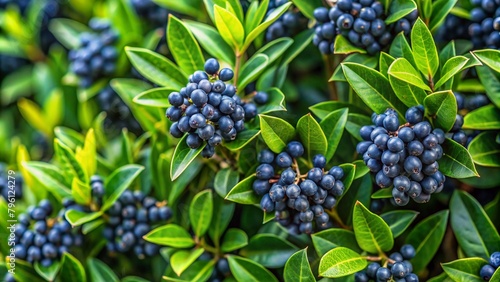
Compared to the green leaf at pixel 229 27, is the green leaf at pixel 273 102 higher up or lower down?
lower down

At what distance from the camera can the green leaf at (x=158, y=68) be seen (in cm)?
148

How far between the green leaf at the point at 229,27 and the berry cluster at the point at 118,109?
590 millimetres

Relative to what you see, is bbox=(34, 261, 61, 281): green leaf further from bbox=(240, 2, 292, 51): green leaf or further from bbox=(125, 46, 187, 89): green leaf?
bbox=(240, 2, 292, 51): green leaf

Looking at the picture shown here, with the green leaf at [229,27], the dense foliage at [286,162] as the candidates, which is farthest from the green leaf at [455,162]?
the green leaf at [229,27]

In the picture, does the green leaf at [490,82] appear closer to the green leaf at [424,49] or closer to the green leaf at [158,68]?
the green leaf at [424,49]

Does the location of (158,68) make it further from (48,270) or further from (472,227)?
(472,227)

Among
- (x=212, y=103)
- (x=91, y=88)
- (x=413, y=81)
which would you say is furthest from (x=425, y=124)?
(x=91, y=88)

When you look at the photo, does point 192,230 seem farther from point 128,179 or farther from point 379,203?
point 379,203

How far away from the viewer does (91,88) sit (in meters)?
1.91

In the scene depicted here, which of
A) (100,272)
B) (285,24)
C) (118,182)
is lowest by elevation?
(100,272)

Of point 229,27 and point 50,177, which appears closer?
point 229,27

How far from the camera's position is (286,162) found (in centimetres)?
129

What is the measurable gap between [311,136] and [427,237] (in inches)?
15.5

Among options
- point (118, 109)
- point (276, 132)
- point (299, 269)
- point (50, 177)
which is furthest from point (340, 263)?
point (118, 109)
